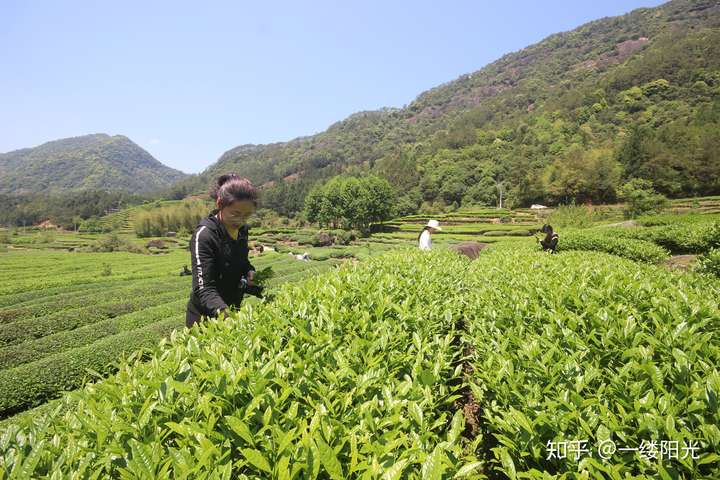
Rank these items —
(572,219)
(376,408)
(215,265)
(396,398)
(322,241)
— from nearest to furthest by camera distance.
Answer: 1. (376,408)
2. (396,398)
3. (215,265)
4. (572,219)
5. (322,241)

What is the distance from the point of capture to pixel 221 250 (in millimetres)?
3074

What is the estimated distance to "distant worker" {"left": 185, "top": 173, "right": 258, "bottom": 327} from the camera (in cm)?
287

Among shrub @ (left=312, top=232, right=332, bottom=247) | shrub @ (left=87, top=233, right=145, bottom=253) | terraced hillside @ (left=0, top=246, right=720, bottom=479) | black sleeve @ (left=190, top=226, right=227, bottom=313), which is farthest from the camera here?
shrub @ (left=312, top=232, right=332, bottom=247)

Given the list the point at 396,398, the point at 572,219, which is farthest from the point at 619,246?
the point at 572,219

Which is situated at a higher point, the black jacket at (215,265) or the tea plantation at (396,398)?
the black jacket at (215,265)

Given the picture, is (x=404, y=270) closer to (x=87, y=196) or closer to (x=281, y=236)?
(x=281, y=236)

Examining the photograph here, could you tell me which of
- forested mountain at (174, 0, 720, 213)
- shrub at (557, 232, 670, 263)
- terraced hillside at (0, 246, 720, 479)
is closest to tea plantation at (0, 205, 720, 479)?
terraced hillside at (0, 246, 720, 479)

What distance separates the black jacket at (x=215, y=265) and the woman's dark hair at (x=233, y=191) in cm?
23

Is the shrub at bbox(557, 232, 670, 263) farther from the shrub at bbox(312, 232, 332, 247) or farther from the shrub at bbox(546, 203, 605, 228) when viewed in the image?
the shrub at bbox(312, 232, 332, 247)

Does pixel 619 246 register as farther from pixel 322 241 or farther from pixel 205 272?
pixel 322 241

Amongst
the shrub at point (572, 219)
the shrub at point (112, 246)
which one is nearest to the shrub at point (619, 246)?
the shrub at point (572, 219)

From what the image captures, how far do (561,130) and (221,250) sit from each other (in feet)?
292

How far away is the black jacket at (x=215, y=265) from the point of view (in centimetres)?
286

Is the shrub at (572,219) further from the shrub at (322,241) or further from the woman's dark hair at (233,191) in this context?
the woman's dark hair at (233,191)
